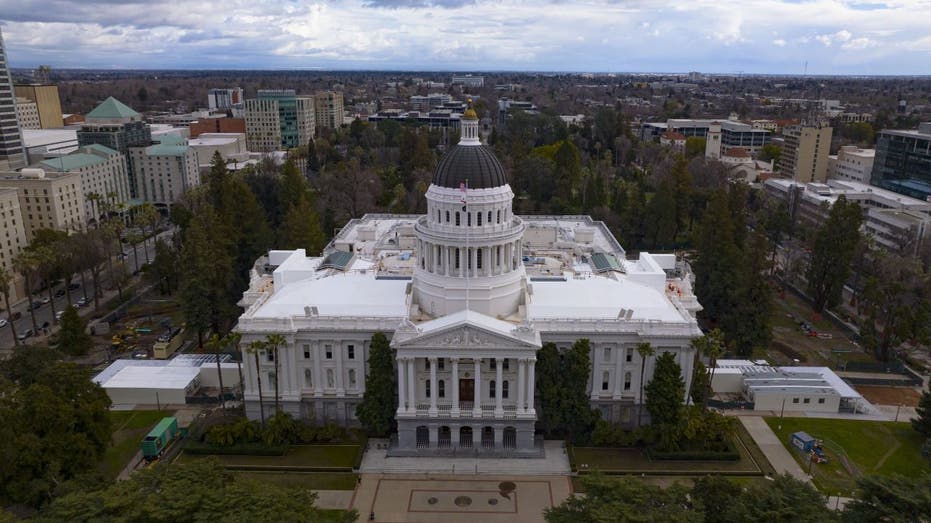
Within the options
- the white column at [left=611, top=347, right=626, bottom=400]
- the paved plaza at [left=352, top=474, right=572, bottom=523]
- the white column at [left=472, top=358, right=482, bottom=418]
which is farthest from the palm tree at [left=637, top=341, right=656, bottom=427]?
the white column at [left=472, top=358, right=482, bottom=418]

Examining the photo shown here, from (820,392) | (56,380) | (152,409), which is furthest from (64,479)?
(820,392)

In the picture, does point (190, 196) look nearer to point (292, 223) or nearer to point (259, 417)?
point (292, 223)

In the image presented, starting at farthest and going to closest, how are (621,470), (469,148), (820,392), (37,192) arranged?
(37,192) → (820,392) → (469,148) → (621,470)

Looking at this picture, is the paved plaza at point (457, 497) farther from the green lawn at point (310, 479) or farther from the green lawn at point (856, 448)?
the green lawn at point (856, 448)

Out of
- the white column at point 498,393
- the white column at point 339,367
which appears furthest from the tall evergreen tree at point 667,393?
the white column at point 339,367

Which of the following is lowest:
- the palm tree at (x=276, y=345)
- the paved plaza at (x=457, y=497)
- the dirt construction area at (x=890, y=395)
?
the paved plaza at (x=457, y=497)

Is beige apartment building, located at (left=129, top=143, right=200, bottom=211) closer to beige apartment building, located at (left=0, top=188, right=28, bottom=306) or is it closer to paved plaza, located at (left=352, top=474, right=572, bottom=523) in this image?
beige apartment building, located at (left=0, top=188, right=28, bottom=306)
